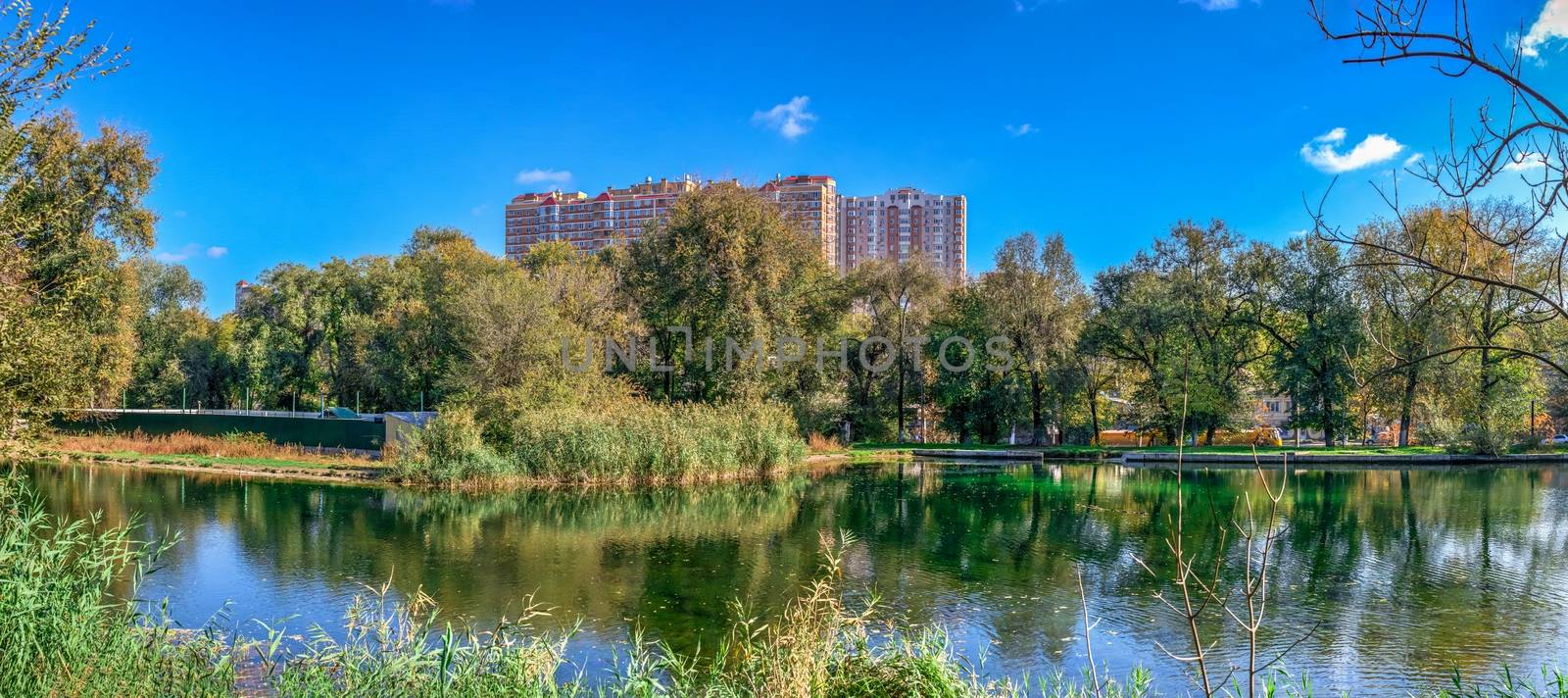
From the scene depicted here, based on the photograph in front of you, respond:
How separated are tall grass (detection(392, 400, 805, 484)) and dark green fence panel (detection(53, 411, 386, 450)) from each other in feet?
18.1

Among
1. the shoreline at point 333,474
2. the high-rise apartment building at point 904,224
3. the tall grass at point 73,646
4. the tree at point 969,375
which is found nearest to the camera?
the tall grass at point 73,646

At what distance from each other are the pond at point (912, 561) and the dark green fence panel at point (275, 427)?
4720 millimetres

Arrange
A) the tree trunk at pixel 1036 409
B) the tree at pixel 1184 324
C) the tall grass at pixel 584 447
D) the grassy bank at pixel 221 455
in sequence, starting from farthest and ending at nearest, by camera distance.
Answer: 1. the tree trunk at pixel 1036 409
2. the tree at pixel 1184 324
3. the grassy bank at pixel 221 455
4. the tall grass at pixel 584 447

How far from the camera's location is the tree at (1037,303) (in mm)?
32594

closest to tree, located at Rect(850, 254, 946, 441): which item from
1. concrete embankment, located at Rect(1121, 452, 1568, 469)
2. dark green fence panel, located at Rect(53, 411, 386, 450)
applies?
concrete embankment, located at Rect(1121, 452, 1568, 469)

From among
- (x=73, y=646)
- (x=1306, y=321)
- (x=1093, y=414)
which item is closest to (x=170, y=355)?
(x=1093, y=414)

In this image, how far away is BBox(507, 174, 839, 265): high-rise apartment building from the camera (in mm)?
81688

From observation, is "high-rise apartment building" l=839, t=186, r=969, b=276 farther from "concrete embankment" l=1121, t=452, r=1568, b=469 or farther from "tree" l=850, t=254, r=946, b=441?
"concrete embankment" l=1121, t=452, r=1568, b=469

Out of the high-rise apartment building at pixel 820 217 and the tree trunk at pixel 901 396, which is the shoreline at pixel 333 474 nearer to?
the tree trunk at pixel 901 396

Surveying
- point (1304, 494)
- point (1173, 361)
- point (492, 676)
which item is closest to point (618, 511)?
point (492, 676)

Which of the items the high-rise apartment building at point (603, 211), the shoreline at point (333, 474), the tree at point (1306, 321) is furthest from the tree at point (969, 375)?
the high-rise apartment building at point (603, 211)

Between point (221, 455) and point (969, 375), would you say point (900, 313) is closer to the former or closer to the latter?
point (969, 375)

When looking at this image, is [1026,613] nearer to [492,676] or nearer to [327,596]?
[492,676]

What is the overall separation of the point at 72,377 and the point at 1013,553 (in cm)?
1105
